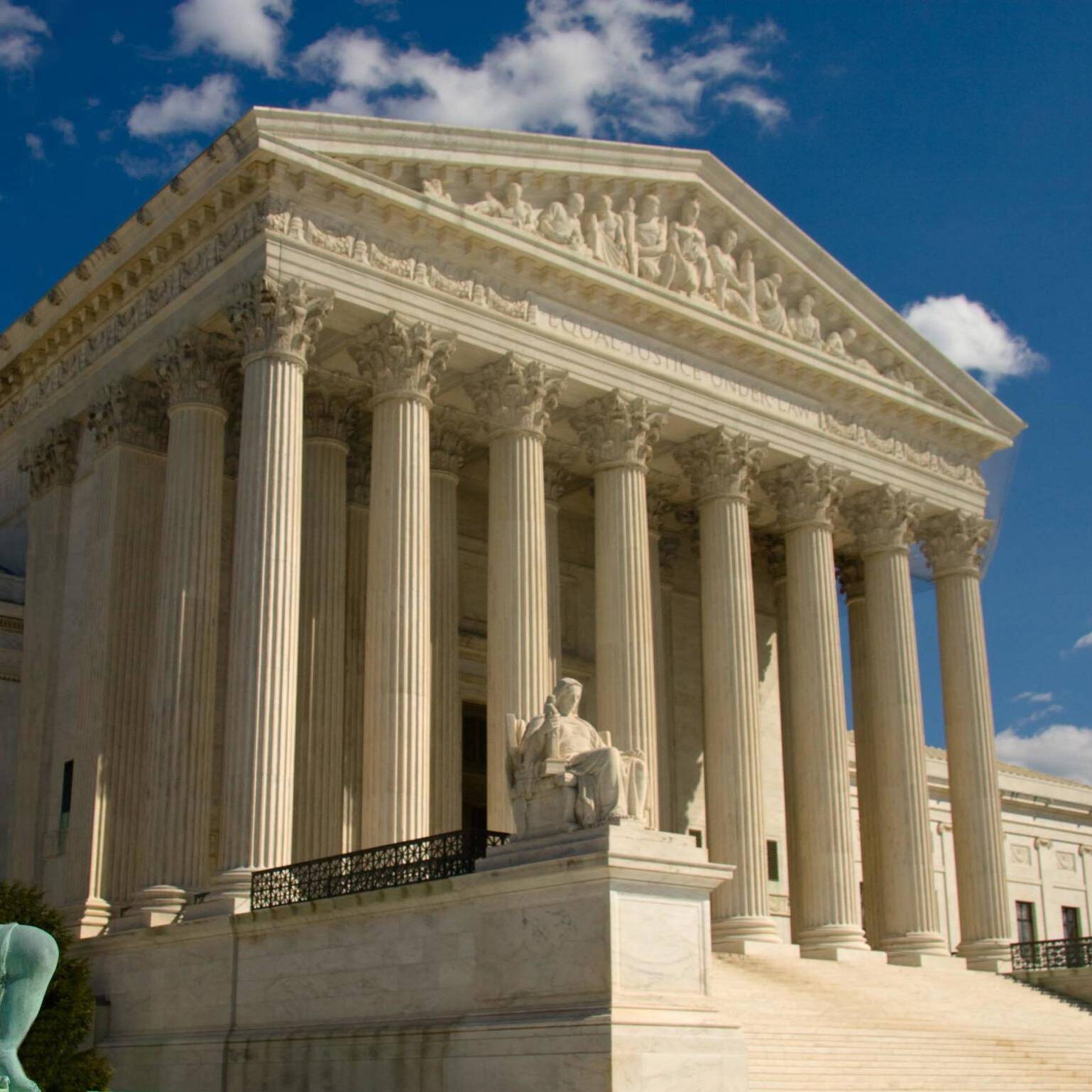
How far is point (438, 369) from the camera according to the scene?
32.4 metres

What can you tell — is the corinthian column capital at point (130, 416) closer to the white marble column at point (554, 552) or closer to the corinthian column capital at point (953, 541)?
the white marble column at point (554, 552)

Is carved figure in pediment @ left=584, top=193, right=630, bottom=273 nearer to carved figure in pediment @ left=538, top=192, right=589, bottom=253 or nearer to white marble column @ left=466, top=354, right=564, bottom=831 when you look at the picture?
carved figure in pediment @ left=538, top=192, right=589, bottom=253

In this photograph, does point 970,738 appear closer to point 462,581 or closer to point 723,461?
point 723,461

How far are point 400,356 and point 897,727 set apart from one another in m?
16.2

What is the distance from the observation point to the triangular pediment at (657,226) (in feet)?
106

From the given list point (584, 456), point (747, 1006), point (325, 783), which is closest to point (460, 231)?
point (584, 456)

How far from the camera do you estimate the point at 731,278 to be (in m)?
39.3

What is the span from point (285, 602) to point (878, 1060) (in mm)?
12650

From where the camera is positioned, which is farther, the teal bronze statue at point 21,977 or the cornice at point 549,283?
the cornice at point 549,283

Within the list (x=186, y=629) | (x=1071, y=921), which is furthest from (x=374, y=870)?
(x=1071, y=921)

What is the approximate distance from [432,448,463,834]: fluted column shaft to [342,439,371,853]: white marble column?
63.7 inches

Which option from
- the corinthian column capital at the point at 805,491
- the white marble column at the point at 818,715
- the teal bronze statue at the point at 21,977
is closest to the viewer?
the teal bronze statue at the point at 21,977

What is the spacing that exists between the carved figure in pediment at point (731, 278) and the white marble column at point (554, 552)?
5.65m

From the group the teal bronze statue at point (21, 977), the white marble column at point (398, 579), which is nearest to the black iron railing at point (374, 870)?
the white marble column at point (398, 579)
